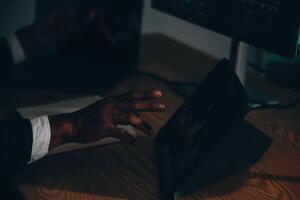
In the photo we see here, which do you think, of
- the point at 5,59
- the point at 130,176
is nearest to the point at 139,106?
the point at 130,176

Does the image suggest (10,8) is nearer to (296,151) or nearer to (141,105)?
(141,105)

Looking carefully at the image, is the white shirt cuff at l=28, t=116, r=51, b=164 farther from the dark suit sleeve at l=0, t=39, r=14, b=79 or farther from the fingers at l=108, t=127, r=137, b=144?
the dark suit sleeve at l=0, t=39, r=14, b=79

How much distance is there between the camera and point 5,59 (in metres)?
1.19

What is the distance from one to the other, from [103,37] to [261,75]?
0.47 m

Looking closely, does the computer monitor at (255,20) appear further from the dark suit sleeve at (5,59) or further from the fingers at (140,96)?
the dark suit sleeve at (5,59)

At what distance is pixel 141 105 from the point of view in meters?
0.81

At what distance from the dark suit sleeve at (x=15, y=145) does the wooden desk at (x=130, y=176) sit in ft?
0.07

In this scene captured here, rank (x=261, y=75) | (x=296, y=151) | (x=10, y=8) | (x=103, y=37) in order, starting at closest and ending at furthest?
(x=296, y=151) < (x=103, y=37) < (x=261, y=75) < (x=10, y=8)

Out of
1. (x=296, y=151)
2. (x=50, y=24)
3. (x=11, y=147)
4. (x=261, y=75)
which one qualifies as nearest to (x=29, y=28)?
(x=50, y=24)

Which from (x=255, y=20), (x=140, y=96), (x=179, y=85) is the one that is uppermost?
(x=255, y=20)

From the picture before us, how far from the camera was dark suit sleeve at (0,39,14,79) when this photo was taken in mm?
1168

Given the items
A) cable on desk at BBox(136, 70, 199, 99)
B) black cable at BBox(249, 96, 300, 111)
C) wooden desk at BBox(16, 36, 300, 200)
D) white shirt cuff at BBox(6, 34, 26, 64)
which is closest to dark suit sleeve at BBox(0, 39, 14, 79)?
white shirt cuff at BBox(6, 34, 26, 64)

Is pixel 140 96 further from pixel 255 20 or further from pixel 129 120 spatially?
pixel 255 20

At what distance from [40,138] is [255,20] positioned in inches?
18.6
